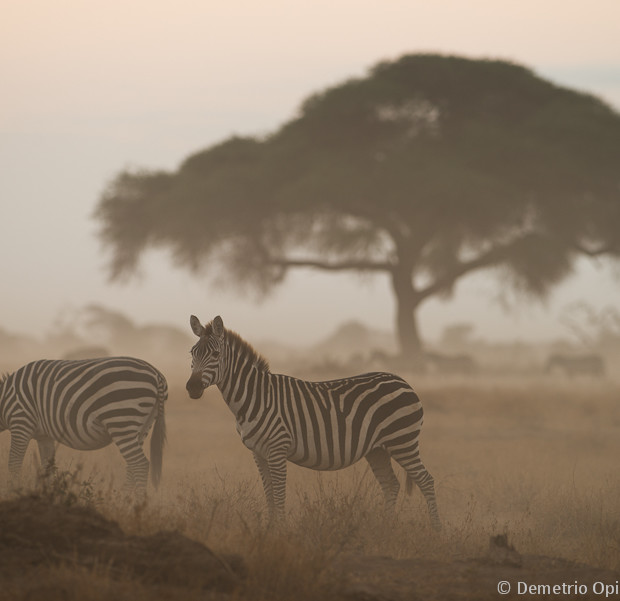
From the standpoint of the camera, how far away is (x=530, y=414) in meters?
19.3

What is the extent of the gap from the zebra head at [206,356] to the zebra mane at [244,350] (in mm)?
166

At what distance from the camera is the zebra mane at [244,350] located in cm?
974

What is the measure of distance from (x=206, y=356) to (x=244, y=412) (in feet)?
2.36

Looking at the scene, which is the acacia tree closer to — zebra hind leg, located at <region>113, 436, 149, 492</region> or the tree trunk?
the tree trunk

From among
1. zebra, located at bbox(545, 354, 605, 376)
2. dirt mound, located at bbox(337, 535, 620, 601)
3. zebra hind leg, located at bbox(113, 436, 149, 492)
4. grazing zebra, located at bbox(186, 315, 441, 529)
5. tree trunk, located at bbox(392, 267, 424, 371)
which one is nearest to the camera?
dirt mound, located at bbox(337, 535, 620, 601)

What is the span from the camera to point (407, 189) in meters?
31.0

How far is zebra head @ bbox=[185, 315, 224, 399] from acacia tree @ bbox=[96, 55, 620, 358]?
2151 centimetres

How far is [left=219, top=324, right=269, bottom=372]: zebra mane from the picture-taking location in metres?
A: 9.74

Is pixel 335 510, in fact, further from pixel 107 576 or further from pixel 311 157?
pixel 311 157

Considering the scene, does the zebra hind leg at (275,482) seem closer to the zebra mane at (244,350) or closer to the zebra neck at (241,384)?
the zebra neck at (241,384)

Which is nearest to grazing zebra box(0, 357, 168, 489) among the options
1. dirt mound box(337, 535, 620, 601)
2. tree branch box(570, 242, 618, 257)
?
dirt mound box(337, 535, 620, 601)

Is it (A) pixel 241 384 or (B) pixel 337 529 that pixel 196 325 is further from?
(B) pixel 337 529

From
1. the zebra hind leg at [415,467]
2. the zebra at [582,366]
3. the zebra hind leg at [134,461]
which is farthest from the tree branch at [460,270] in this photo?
the zebra hind leg at [134,461]

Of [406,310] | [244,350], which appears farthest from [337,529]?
[406,310]
